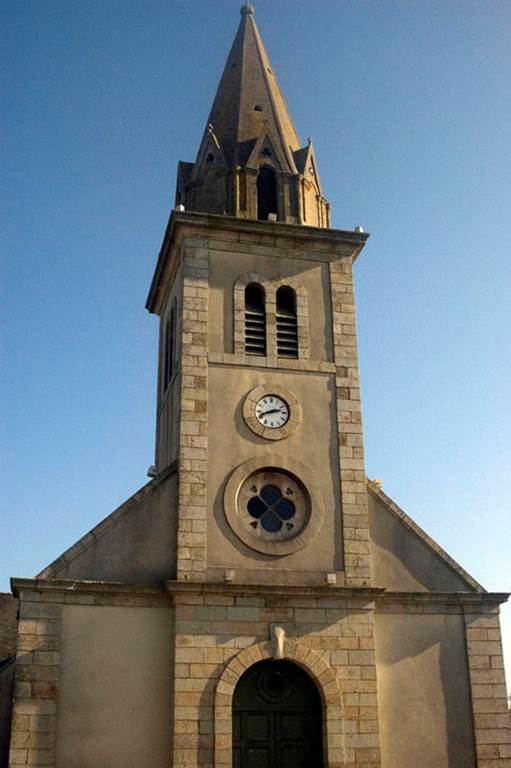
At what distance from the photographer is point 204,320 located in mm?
18312

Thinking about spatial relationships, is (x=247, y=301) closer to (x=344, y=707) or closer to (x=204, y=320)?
(x=204, y=320)

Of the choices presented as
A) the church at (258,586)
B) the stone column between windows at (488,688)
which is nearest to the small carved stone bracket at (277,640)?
the church at (258,586)

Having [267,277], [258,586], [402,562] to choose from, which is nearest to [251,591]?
[258,586]

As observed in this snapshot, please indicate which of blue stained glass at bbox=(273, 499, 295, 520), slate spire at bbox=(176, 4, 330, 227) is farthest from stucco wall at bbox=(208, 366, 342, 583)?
slate spire at bbox=(176, 4, 330, 227)

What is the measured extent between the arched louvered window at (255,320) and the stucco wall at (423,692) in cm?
600

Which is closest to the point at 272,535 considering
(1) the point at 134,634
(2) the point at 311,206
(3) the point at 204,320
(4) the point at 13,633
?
(1) the point at 134,634

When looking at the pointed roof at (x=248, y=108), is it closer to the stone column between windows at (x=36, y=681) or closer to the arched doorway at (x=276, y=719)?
the stone column between windows at (x=36, y=681)

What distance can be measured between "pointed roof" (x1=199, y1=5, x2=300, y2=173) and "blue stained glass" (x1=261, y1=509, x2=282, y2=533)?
8.13 metres

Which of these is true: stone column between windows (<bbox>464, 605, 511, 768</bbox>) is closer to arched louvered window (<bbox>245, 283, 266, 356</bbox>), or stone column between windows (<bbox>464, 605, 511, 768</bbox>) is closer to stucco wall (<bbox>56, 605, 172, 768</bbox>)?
stucco wall (<bbox>56, 605, 172, 768</bbox>)

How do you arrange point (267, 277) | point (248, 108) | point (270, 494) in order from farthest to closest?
point (248, 108) < point (267, 277) < point (270, 494)

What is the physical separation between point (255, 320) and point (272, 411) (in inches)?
83.9

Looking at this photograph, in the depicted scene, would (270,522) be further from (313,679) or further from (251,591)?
(313,679)

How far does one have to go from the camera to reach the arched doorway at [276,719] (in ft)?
50.6

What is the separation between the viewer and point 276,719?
15.8 m
